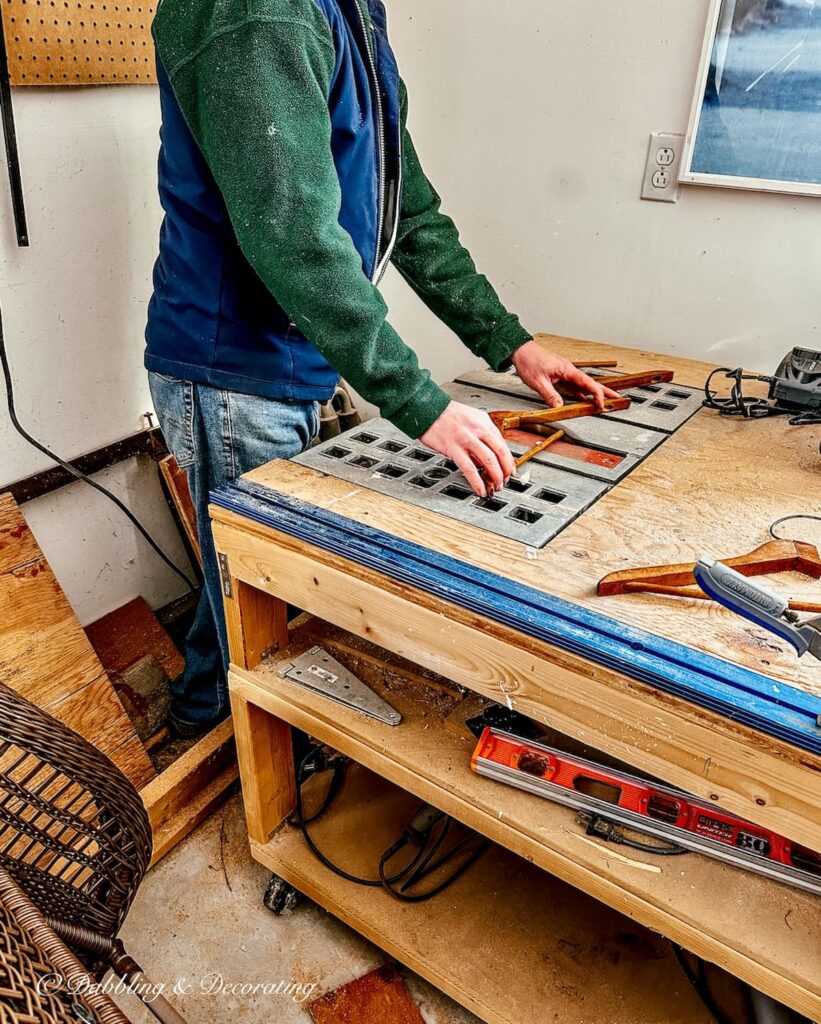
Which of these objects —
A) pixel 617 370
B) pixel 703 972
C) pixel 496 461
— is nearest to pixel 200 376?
pixel 496 461

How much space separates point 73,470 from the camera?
1486 mm

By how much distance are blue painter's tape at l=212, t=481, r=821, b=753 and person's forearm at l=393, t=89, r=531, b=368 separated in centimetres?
54

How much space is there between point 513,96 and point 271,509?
1070 mm

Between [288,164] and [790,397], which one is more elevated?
[288,164]

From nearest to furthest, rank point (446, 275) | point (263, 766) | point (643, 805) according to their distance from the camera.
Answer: point (643, 805) < point (263, 766) < point (446, 275)

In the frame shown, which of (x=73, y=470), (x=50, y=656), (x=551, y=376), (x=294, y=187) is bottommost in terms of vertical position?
(x=50, y=656)

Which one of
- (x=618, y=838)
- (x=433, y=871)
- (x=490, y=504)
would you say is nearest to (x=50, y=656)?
(x=433, y=871)

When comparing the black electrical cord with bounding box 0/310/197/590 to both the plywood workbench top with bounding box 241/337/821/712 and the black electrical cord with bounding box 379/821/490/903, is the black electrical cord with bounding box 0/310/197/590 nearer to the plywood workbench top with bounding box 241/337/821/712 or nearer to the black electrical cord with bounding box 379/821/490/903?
the plywood workbench top with bounding box 241/337/821/712

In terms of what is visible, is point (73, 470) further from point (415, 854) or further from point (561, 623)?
point (561, 623)

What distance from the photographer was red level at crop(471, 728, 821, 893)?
2.81 ft

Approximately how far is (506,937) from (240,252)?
106 centimetres

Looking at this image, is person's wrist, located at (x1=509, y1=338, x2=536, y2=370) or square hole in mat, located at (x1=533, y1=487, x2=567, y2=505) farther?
person's wrist, located at (x1=509, y1=338, x2=536, y2=370)

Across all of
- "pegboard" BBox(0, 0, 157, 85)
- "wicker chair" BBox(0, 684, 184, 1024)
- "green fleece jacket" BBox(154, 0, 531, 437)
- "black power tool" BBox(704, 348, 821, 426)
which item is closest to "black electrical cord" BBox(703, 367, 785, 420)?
"black power tool" BBox(704, 348, 821, 426)

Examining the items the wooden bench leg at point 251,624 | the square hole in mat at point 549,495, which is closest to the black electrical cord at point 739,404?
the square hole in mat at point 549,495
